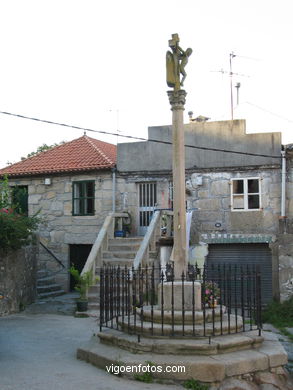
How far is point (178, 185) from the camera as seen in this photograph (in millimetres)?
7195

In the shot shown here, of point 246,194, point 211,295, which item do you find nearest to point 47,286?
point 246,194

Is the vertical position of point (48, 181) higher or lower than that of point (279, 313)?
higher

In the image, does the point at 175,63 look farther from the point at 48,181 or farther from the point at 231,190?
the point at 48,181

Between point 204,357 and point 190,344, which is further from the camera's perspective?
point 190,344

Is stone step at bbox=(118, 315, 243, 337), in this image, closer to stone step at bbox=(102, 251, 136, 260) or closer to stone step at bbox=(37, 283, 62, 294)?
stone step at bbox=(102, 251, 136, 260)

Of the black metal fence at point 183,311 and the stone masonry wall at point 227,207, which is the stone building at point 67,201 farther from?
the black metal fence at point 183,311

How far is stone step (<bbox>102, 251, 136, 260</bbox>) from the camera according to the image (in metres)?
12.7

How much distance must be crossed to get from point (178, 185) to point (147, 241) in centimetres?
529

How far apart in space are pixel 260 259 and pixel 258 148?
10.9 ft

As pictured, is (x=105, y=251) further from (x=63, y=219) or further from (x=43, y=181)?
(x=43, y=181)

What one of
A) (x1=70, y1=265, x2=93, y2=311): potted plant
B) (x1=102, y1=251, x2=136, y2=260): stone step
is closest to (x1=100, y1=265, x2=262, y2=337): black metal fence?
(x1=70, y1=265, x2=93, y2=311): potted plant

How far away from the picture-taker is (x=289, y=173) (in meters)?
13.1

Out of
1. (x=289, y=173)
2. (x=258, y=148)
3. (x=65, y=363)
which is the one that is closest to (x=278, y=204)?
(x=289, y=173)

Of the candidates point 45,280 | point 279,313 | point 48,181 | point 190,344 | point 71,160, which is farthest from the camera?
point 71,160
